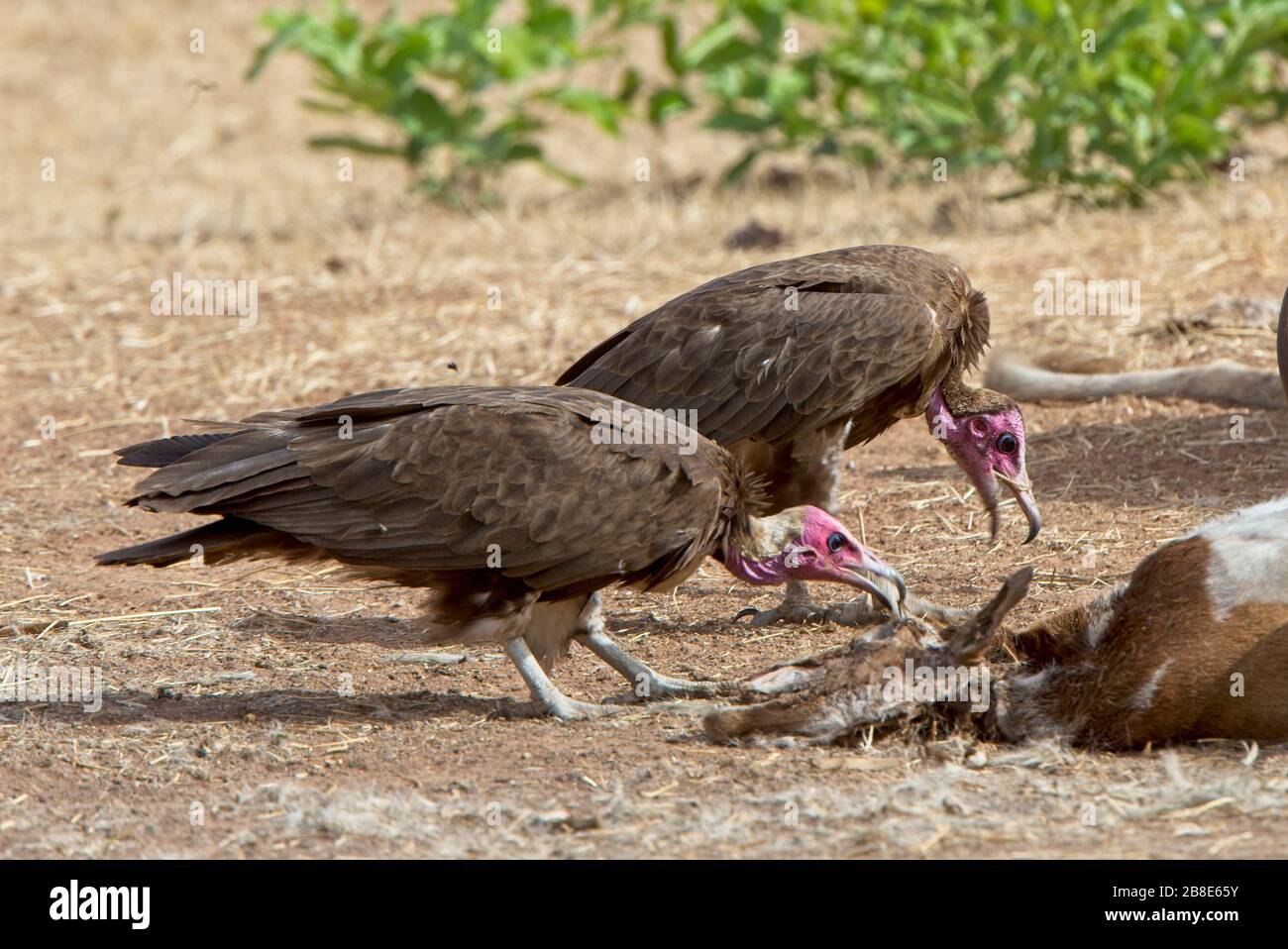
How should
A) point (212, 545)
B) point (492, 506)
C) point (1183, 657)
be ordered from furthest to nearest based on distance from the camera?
point (212, 545) → point (492, 506) → point (1183, 657)

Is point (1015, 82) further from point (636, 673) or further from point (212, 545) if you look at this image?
point (212, 545)

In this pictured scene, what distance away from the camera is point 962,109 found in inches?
383

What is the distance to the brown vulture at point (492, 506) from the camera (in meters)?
4.47

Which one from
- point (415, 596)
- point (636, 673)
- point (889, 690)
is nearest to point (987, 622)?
point (889, 690)

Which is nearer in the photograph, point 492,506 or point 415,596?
point 492,506

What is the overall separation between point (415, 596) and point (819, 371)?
167 centimetres

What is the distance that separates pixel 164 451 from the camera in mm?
4680

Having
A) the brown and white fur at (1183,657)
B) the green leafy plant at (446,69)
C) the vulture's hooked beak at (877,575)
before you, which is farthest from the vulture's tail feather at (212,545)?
the green leafy plant at (446,69)

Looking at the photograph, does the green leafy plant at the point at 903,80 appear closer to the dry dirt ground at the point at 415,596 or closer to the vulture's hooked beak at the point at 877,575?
the dry dirt ground at the point at 415,596

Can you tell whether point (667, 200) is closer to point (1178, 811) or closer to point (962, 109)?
point (962, 109)

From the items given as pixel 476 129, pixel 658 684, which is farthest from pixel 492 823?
pixel 476 129

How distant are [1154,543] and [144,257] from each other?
271 inches

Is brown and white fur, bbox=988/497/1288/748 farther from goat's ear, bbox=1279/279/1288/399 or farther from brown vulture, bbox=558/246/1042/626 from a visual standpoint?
goat's ear, bbox=1279/279/1288/399

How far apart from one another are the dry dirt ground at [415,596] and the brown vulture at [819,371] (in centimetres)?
49
